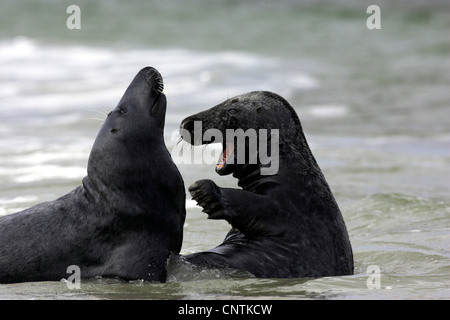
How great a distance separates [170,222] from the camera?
646cm

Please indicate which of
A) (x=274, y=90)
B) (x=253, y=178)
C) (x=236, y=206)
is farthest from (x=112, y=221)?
(x=274, y=90)

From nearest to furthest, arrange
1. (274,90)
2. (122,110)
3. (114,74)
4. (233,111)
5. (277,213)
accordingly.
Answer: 1. (277,213)
2. (122,110)
3. (233,111)
4. (274,90)
5. (114,74)

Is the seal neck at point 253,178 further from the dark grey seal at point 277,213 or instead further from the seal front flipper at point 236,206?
the seal front flipper at point 236,206

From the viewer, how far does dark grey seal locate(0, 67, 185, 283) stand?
6.35m

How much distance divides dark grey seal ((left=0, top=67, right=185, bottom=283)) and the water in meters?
0.15

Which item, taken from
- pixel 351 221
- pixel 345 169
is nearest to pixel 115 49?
pixel 345 169

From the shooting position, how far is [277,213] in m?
6.66

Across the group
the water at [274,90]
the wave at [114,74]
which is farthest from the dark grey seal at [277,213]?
the wave at [114,74]

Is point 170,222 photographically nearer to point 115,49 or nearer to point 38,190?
point 38,190

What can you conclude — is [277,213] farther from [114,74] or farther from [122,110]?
[114,74]

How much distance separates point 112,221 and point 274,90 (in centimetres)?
1246

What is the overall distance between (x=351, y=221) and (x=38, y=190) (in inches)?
132

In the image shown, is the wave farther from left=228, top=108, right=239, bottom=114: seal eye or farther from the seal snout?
the seal snout
